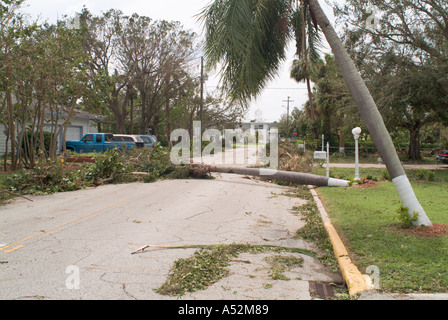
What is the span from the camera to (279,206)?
11133 mm

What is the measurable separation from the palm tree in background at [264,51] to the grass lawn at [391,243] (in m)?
0.80

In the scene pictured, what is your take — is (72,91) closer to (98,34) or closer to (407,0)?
(407,0)

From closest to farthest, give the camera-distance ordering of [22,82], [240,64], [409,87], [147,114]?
[240,64], [22,82], [409,87], [147,114]

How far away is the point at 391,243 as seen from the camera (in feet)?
20.1

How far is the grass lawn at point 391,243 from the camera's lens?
461 cm

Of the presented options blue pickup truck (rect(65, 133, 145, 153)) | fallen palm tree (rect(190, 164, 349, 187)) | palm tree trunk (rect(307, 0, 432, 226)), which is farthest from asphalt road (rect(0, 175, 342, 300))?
blue pickup truck (rect(65, 133, 145, 153))

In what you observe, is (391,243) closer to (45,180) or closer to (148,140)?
(45,180)

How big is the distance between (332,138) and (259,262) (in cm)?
3624

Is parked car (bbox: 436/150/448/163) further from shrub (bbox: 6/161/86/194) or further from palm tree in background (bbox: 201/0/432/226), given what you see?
shrub (bbox: 6/161/86/194)

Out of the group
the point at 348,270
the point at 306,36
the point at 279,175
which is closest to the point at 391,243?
the point at 348,270

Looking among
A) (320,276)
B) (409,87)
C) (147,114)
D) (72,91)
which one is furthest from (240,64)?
(147,114)

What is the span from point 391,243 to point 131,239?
4299mm

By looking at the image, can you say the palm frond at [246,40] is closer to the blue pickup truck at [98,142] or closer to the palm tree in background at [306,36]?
the palm tree in background at [306,36]

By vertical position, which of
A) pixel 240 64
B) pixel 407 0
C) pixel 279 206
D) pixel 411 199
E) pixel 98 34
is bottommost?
pixel 279 206
